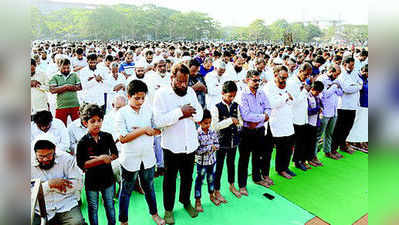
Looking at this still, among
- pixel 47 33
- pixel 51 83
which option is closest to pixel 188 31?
pixel 47 33

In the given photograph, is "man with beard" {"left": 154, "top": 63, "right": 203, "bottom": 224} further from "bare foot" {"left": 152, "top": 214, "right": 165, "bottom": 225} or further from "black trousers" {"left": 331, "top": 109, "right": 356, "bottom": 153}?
"black trousers" {"left": 331, "top": 109, "right": 356, "bottom": 153}

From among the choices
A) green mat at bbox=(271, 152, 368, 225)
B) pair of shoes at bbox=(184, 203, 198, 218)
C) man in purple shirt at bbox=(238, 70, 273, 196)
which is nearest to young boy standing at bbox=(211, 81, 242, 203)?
man in purple shirt at bbox=(238, 70, 273, 196)

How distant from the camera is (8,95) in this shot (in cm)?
65

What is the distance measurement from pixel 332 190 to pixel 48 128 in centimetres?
380

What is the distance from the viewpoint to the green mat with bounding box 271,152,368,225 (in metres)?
3.50

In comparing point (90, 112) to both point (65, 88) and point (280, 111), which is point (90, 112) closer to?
point (65, 88)

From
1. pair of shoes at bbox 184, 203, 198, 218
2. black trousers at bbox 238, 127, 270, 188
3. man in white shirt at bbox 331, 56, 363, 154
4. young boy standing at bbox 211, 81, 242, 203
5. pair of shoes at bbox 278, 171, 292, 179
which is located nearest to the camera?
pair of shoes at bbox 184, 203, 198, 218

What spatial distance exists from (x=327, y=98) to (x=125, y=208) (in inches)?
143

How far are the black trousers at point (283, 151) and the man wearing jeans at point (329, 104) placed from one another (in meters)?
0.83

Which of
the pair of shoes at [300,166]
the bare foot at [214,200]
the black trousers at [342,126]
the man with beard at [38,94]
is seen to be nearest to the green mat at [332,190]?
A: the pair of shoes at [300,166]

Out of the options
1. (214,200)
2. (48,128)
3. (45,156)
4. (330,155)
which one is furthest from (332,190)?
(48,128)

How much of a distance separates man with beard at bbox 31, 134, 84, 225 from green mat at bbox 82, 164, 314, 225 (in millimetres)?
584

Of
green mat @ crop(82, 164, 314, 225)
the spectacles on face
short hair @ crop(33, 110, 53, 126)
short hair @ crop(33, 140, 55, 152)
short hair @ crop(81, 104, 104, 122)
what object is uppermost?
short hair @ crop(81, 104, 104, 122)

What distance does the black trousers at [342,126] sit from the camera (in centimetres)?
517
